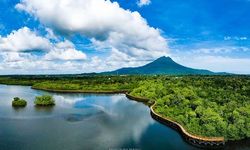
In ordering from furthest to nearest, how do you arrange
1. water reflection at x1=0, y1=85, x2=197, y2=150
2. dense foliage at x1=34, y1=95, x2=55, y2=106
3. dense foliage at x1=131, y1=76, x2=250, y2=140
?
dense foliage at x1=34, y1=95, x2=55, y2=106 < dense foliage at x1=131, y1=76, x2=250, y2=140 < water reflection at x1=0, y1=85, x2=197, y2=150

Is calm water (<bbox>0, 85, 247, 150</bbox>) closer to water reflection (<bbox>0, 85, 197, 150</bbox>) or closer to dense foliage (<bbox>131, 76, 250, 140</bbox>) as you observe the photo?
water reflection (<bbox>0, 85, 197, 150</bbox>)

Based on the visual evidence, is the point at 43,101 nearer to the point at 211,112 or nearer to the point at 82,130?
the point at 82,130

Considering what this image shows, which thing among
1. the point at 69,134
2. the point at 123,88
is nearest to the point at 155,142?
the point at 69,134

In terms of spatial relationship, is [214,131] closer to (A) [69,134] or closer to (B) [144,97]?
(A) [69,134]

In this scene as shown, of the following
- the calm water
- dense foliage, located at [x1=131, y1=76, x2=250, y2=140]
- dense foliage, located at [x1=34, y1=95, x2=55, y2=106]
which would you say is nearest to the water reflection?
the calm water

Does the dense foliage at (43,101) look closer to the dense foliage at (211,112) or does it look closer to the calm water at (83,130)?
the calm water at (83,130)

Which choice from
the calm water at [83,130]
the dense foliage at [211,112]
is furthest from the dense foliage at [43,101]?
the dense foliage at [211,112]

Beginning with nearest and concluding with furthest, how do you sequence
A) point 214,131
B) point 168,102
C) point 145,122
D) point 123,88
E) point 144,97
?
point 214,131, point 145,122, point 168,102, point 144,97, point 123,88

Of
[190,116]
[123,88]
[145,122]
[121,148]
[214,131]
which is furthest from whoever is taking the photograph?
[123,88]
